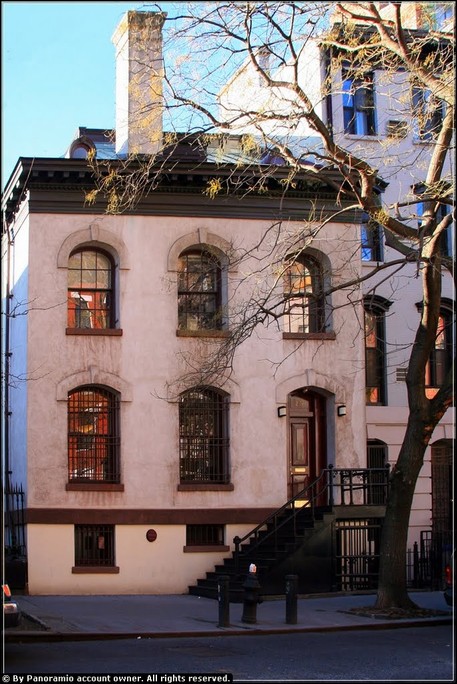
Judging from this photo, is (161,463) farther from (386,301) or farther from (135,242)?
(386,301)

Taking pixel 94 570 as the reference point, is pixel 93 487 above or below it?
above

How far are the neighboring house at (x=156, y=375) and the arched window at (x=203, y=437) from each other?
3 centimetres

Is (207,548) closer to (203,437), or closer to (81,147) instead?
(203,437)

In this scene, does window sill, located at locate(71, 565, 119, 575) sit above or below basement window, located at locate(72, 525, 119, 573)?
below

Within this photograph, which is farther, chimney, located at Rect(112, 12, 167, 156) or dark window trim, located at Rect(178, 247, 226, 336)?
dark window trim, located at Rect(178, 247, 226, 336)

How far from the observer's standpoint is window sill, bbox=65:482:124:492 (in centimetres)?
2388

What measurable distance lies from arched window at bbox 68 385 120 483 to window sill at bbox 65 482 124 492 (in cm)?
17

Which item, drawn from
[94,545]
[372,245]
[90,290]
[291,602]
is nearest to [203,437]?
[94,545]

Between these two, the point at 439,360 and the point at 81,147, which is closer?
the point at 81,147

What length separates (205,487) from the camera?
972 inches

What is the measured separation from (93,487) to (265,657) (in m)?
9.59

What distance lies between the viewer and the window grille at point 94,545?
24.0 metres

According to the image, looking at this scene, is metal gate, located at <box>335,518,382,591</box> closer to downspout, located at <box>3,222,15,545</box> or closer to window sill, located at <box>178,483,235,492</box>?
window sill, located at <box>178,483,235,492</box>

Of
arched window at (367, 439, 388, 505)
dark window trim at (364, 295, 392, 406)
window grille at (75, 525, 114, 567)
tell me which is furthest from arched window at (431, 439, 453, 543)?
window grille at (75, 525, 114, 567)
